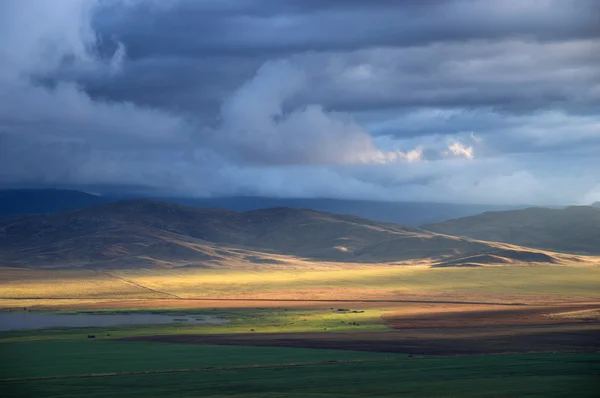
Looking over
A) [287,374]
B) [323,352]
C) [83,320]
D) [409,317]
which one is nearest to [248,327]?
[409,317]

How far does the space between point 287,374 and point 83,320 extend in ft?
224

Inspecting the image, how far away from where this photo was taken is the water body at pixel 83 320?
13212 centimetres

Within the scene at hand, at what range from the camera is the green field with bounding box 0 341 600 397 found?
68562 millimetres

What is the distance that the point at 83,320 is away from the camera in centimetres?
14012

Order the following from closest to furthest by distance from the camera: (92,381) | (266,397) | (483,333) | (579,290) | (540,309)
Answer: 1. (266,397)
2. (92,381)
3. (483,333)
4. (540,309)
5. (579,290)

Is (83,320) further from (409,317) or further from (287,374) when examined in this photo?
(287,374)

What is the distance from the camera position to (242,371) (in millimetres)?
81812

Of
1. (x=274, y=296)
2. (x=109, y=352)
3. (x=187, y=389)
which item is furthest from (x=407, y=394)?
(x=274, y=296)

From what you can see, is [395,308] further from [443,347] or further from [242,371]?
[242,371]

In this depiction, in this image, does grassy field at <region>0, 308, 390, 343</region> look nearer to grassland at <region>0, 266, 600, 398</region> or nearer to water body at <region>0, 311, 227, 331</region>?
grassland at <region>0, 266, 600, 398</region>

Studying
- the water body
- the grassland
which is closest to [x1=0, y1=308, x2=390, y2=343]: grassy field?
the grassland

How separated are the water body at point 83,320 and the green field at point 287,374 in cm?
3232

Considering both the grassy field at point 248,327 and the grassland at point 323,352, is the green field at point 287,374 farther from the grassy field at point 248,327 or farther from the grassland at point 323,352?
the grassy field at point 248,327

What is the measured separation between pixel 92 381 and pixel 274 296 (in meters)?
117
